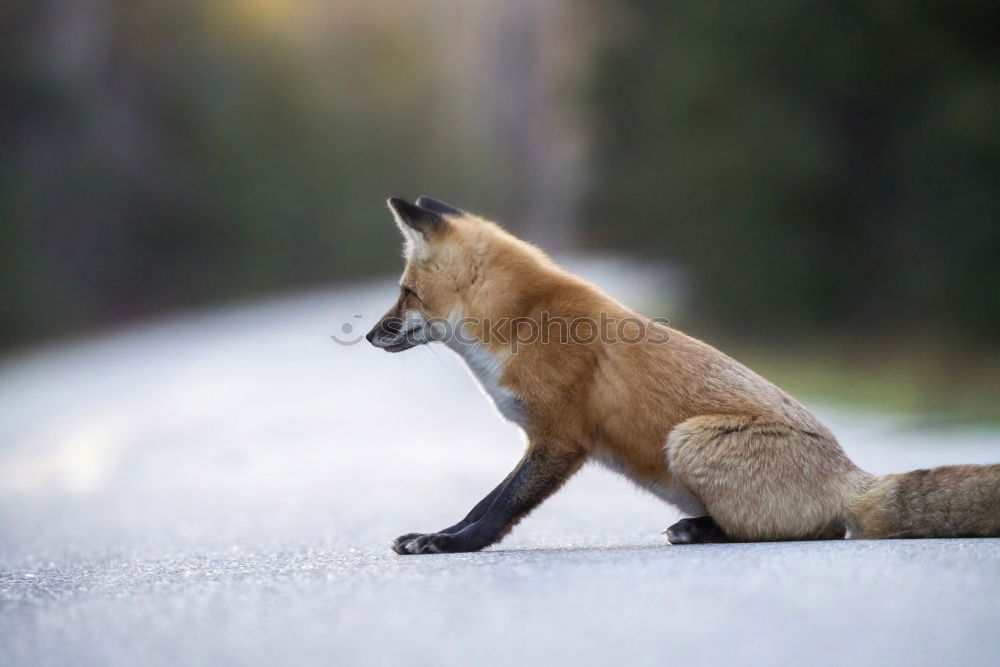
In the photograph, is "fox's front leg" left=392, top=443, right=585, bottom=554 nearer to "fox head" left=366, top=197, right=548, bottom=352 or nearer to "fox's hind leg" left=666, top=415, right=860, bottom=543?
"fox's hind leg" left=666, top=415, right=860, bottom=543

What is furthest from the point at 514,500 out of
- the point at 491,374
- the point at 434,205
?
the point at 434,205

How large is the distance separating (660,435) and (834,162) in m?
16.3

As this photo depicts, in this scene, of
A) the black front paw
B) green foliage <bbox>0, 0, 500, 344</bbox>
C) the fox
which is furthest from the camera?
green foliage <bbox>0, 0, 500, 344</bbox>

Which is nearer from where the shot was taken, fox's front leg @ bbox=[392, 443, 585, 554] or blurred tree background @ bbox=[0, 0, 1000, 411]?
fox's front leg @ bbox=[392, 443, 585, 554]

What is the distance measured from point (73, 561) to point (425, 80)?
42.5 meters

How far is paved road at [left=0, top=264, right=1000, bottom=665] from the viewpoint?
397cm

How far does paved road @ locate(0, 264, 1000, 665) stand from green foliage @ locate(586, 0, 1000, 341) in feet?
15.7

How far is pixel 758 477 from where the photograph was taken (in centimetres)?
586

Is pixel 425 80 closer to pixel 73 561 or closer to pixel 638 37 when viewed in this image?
pixel 638 37

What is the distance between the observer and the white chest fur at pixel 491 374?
6.30 m

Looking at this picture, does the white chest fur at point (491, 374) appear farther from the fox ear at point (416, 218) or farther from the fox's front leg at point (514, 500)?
the fox ear at point (416, 218)

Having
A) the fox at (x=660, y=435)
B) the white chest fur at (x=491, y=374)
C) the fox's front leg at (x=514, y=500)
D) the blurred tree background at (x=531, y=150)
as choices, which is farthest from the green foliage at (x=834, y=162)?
the fox's front leg at (x=514, y=500)

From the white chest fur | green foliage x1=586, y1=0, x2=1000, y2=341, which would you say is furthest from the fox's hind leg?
green foliage x1=586, y1=0, x2=1000, y2=341

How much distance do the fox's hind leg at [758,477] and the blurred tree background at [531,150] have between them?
39.0 feet
